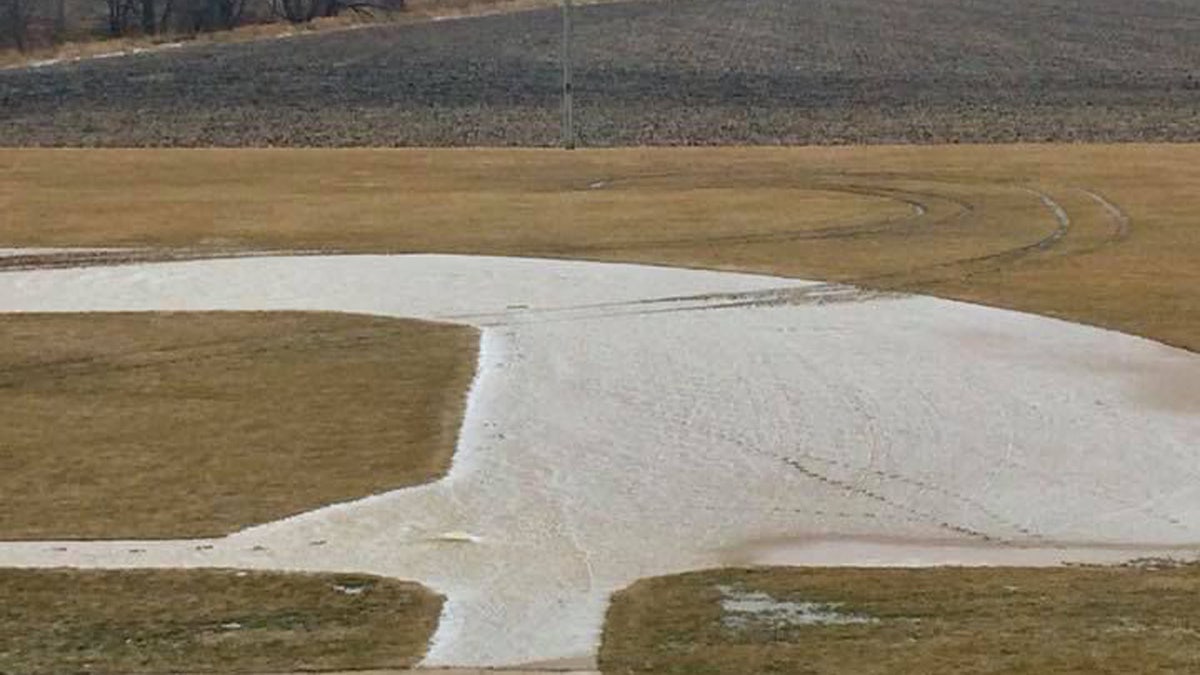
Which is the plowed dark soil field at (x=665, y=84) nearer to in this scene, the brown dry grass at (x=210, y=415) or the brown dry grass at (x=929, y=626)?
the brown dry grass at (x=210, y=415)

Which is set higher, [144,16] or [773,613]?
[773,613]

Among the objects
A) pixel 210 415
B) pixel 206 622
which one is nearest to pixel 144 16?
pixel 210 415

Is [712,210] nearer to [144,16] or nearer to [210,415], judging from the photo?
[210,415]

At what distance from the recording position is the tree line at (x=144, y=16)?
73188 millimetres

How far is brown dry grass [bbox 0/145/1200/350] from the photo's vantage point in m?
20.9

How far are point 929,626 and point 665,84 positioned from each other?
45.4m

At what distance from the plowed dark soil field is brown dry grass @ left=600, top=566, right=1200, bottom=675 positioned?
2865 centimetres

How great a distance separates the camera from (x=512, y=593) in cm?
973

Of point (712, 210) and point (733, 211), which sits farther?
point (712, 210)

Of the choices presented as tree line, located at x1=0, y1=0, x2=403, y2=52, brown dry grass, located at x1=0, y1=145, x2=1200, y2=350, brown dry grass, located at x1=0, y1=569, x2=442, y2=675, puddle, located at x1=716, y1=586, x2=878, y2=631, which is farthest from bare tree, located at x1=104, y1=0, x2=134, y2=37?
puddle, located at x1=716, y1=586, x2=878, y2=631

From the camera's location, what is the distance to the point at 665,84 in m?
53.8

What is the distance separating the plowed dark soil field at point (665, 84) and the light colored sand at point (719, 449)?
2010 cm

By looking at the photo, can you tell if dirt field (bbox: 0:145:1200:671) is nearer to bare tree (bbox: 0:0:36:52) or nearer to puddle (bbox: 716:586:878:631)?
puddle (bbox: 716:586:878:631)

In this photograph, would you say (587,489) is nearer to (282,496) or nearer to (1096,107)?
(282,496)
